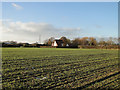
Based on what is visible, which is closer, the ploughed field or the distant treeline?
the ploughed field

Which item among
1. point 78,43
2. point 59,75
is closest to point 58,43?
point 78,43

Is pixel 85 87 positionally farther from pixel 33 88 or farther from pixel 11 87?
pixel 11 87

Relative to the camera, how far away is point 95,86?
10.7ft

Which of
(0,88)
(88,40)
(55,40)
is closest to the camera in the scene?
(0,88)

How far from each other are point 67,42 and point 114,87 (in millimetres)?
50553

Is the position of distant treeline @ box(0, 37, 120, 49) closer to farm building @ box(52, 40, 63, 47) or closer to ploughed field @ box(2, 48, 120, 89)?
farm building @ box(52, 40, 63, 47)

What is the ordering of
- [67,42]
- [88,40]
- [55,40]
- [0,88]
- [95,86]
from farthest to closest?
[88,40]
[55,40]
[67,42]
[95,86]
[0,88]

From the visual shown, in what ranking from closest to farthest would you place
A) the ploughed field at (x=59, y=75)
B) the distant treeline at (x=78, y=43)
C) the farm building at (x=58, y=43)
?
the ploughed field at (x=59, y=75), the distant treeline at (x=78, y=43), the farm building at (x=58, y=43)

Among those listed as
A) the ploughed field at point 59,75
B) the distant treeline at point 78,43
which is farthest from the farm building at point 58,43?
the ploughed field at point 59,75

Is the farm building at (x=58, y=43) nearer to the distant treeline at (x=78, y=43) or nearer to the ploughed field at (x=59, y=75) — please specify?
the distant treeline at (x=78, y=43)

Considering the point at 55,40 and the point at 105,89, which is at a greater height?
the point at 55,40

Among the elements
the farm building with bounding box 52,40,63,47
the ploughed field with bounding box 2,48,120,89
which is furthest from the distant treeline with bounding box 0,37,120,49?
the ploughed field with bounding box 2,48,120,89

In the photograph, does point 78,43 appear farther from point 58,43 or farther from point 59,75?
point 59,75

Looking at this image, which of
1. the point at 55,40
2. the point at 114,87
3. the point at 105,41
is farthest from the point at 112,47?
the point at 114,87
